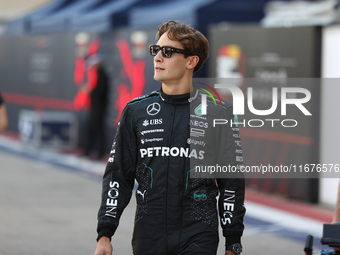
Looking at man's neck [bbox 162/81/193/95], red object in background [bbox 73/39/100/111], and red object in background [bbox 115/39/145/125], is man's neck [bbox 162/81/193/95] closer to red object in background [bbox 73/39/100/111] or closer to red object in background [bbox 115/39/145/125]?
red object in background [bbox 115/39/145/125]

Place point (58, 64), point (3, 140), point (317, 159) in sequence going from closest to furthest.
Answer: point (317, 159) → point (58, 64) → point (3, 140)

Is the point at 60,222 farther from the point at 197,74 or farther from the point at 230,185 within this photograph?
the point at 230,185

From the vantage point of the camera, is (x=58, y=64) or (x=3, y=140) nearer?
(x=58, y=64)

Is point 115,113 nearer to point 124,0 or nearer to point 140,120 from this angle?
point 124,0

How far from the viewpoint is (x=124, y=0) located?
17.8 metres

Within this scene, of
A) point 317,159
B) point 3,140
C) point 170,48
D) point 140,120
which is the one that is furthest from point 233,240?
point 3,140

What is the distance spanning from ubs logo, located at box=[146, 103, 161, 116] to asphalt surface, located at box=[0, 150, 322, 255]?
3.80 metres

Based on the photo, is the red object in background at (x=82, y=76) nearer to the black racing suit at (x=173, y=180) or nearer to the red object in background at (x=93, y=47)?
the red object in background at (x=93, y=47)

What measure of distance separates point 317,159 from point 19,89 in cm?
1235

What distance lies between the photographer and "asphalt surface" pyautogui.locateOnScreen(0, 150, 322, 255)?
24.5 ft

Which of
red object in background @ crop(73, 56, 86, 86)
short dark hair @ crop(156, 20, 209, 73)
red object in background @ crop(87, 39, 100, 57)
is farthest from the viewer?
red object in background @ crop(73, 56, 86, 86)

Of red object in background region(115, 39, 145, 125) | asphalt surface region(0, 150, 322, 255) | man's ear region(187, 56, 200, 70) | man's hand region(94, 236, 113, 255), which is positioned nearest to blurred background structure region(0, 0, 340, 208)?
red object in background region(115, 39, 145, 125)

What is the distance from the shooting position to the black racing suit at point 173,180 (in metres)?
3.58

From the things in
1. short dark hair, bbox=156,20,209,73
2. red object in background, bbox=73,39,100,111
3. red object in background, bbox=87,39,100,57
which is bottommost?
red object in background, bbox=73,39,100,111
